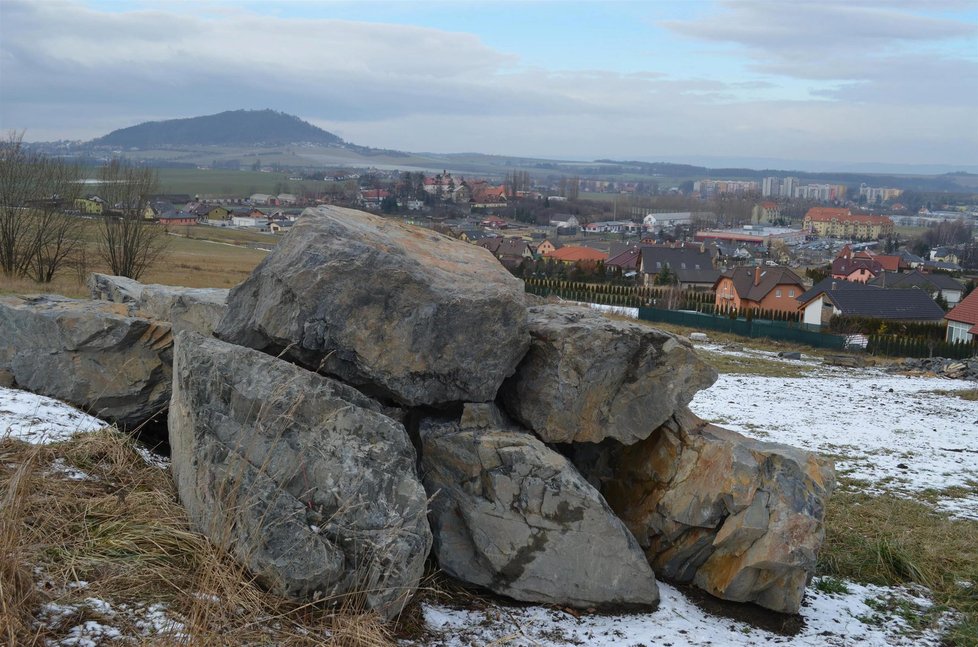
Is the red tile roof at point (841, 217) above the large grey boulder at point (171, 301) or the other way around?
above

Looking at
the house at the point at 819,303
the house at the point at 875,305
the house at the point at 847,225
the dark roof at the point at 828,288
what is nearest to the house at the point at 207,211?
the dark roof at the point at 828,288

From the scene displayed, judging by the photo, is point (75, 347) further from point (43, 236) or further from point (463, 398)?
point (43, 236)

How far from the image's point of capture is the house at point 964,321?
146ft

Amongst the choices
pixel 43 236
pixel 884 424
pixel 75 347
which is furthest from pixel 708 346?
pixel 75 347

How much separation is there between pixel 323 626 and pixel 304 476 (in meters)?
1.04

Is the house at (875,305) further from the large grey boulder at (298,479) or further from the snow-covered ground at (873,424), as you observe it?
the large grey boulder at (298,479)

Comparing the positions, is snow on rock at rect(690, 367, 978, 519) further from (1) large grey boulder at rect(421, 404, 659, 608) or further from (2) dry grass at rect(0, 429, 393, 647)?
(2) dry grass at rect(0, 429, 393, 647)

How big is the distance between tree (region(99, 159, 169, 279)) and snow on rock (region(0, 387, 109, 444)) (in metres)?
26.7

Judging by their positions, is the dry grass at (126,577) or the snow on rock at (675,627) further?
the snow on rock at (675,627)

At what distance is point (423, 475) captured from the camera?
6664 millimetres

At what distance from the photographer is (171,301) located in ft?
29.9

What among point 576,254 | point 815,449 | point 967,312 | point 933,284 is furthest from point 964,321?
point 576,254

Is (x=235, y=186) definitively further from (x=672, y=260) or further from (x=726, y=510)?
(x=726, y=510)

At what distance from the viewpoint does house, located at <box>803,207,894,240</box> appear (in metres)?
177
